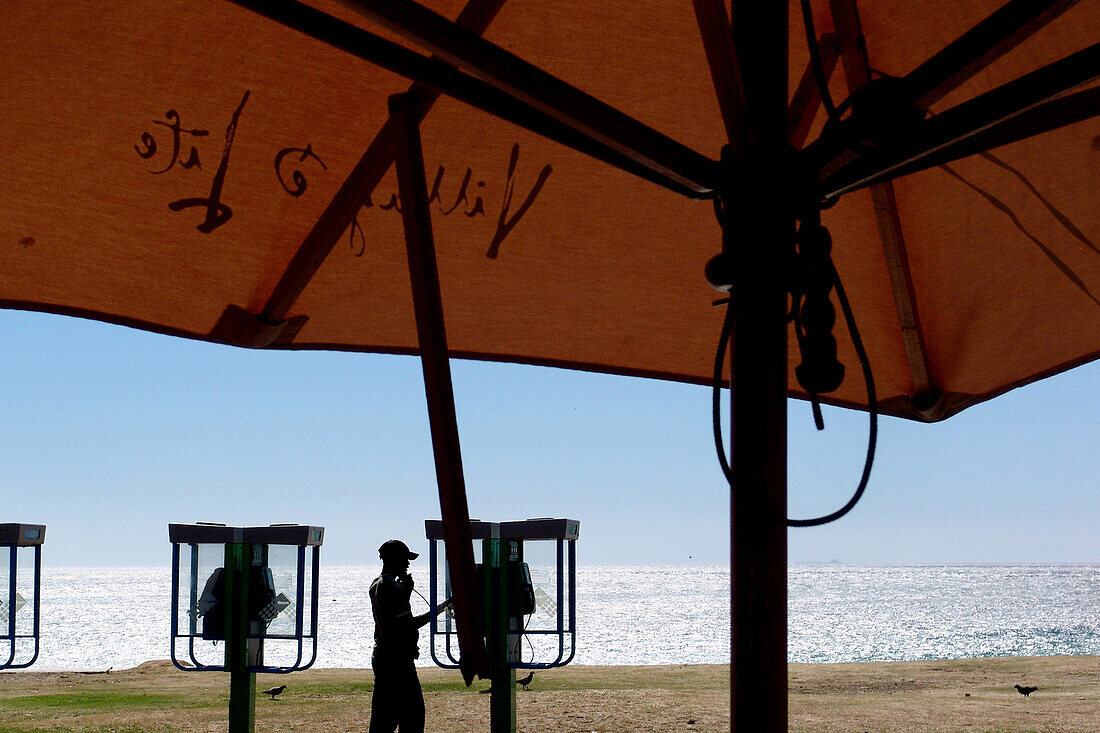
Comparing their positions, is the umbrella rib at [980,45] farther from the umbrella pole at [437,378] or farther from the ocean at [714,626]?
the ocean at [714,626]

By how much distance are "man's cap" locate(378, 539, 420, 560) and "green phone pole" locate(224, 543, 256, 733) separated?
6.57 feet

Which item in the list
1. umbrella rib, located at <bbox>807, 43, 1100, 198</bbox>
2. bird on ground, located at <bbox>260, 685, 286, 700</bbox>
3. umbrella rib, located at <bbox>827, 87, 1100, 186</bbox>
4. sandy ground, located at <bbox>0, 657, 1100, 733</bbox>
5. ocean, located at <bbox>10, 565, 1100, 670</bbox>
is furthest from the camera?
ocean, located at <bbox>10, 565, 1100, 670</bbox>

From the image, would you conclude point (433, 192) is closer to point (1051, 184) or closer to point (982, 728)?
point (1051, 184)

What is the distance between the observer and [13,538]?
26.8 feet

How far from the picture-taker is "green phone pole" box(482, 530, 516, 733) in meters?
7.27

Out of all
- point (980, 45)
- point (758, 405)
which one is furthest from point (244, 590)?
point (980, 45)

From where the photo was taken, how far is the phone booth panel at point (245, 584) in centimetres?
739

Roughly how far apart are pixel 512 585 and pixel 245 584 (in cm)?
184

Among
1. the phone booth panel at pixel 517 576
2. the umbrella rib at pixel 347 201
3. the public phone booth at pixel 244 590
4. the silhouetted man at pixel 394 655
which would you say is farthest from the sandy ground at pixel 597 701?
the umbrella rib at pixel 347 201

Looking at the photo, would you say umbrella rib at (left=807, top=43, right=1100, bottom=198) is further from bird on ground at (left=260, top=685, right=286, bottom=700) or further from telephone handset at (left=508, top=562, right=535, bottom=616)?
bird on ground at (left=260, top=685, right=286, bottom=700)

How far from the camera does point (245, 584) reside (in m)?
7.61

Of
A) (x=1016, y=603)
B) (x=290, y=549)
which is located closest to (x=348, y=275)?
(x=290, y=549)

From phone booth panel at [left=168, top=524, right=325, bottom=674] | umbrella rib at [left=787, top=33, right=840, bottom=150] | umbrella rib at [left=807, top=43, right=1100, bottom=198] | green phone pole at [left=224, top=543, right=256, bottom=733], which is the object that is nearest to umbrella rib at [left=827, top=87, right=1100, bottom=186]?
umbrella rib at [left=807, top=43, right=1100, bottom=198]

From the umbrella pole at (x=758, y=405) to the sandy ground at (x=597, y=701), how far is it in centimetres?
704
